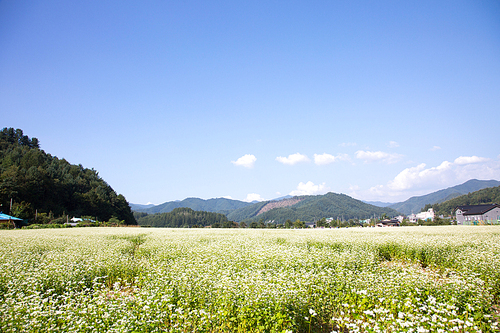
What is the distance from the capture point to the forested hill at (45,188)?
73.0m

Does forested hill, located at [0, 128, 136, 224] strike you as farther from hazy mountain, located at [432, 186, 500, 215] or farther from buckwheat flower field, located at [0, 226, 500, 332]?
hazy mountain, located at [432, 186, 500, 215]

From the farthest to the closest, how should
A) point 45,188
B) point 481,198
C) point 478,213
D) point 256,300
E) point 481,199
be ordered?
point 481,198 → point 481,199 → point 478,213 → point 45,188 → point 256,300

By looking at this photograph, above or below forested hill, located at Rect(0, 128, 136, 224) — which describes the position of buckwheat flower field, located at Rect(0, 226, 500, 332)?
below

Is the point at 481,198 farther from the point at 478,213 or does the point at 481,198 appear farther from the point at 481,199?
the point at 478,213

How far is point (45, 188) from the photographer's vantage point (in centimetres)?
9012

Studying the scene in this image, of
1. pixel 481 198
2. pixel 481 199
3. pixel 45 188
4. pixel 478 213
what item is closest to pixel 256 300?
pixel 45 188

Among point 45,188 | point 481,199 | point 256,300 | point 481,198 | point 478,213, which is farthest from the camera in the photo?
point 481,198

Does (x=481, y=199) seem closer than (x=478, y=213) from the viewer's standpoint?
No

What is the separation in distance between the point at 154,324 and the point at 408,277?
6.42m

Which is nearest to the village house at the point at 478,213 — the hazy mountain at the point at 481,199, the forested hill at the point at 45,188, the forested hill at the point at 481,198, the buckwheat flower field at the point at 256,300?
the hazy mountain at the point at 481,199

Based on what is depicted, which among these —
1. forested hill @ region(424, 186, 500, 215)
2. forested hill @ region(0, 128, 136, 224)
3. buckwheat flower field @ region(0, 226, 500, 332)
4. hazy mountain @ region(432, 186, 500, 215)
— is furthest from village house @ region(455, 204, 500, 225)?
forested hill @ region(0, 128, 136, 224)

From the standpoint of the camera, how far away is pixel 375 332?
414 centimetres

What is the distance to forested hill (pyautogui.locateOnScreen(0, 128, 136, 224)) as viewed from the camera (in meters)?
73.0

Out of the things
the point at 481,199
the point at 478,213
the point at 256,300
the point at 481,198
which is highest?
the point at 481,198
